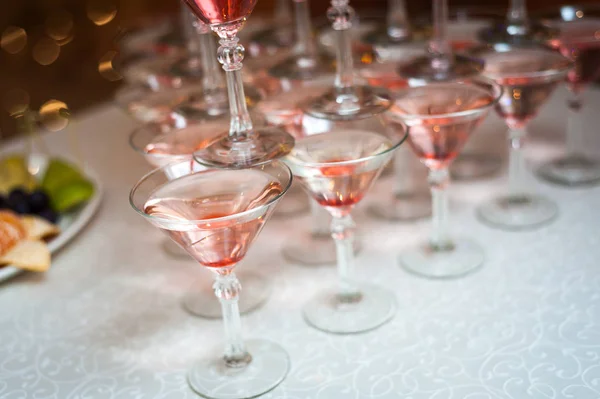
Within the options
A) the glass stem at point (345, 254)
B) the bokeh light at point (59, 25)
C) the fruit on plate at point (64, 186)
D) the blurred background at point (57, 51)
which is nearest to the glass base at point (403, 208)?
the glass stem at point (345, 254)

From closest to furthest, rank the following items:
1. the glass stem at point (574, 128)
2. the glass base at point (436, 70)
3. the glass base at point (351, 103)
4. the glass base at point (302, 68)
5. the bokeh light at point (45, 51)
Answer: the glass base at point (351, 103), the glass base at point (436, 70), the glass base at point (302, 68), the glass stem at point (574, 128), the bokeh light at point (45, 51)

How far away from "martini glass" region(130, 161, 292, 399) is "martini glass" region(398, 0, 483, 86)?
0.31 metres

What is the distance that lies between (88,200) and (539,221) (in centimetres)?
70

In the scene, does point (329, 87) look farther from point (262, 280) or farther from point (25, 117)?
point (25, 117)

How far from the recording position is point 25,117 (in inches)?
48.6

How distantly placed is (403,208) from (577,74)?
339mm

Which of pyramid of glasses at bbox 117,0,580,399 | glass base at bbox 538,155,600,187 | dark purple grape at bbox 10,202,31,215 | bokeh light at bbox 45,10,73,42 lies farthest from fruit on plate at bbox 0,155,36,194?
bokeh light at bbox 45,10,73,42

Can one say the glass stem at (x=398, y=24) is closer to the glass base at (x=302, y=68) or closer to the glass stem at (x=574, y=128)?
the glass base at (x=302, y=68)

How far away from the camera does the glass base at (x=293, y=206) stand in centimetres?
123

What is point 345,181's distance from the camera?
33.1 inches

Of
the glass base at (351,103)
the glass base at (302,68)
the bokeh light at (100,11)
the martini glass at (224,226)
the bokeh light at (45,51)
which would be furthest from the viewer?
the bokeh light at (45,51)

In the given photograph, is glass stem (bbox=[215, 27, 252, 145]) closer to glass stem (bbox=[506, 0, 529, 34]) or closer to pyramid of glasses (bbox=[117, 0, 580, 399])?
pyramid of glasses (bbox=[117, 0, 580, 399])

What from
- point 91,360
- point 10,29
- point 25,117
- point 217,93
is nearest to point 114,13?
point 10,29

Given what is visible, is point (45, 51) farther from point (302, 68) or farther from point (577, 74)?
point (577, 74)
